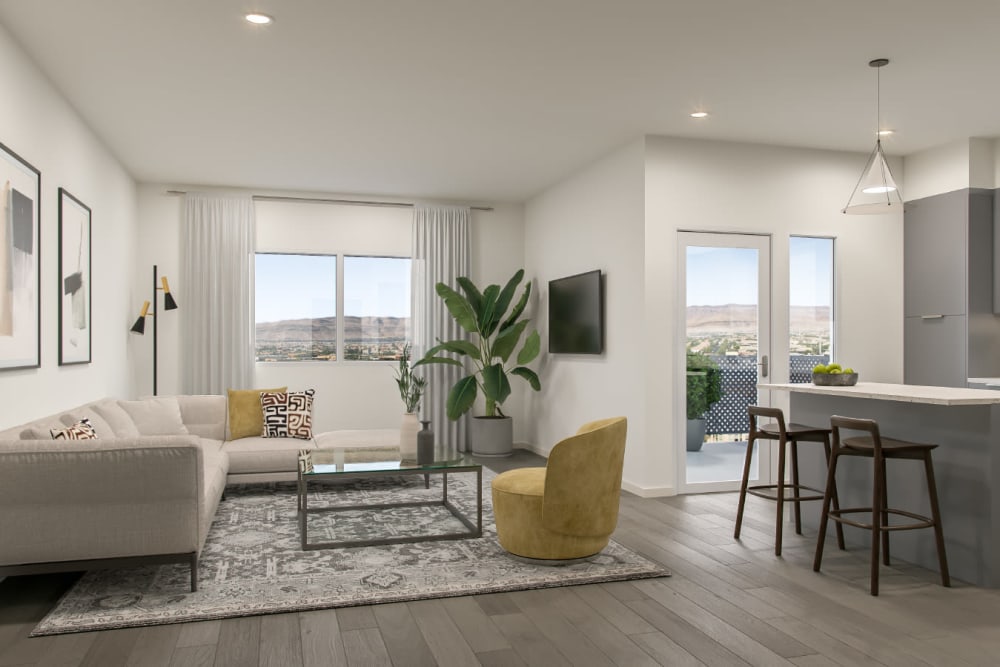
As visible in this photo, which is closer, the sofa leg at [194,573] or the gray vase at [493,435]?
the sofa leg at [194,573]

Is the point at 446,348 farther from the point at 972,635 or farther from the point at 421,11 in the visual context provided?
the point at 972,635

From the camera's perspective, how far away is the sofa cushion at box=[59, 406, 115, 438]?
4.02 metres

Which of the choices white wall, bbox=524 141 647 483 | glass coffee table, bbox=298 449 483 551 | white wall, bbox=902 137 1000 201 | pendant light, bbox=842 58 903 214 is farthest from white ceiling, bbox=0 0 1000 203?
glass coffee table, bbox=298 449 483 551

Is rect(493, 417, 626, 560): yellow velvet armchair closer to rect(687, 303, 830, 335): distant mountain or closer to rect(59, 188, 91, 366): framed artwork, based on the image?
rect(687, 303, 830, 335): distant mountain

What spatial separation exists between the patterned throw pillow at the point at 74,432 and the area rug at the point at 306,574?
658 mm

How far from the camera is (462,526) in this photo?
15.2 feet

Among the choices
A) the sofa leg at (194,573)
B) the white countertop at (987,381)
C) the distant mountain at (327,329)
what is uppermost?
the distant mountain at (327,329)

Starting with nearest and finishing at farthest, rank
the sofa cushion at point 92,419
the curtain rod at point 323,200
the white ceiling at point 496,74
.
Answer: the white ceiling at point 496,74, the sofa cushion at point 92,419, the curtain rod at point 323,200

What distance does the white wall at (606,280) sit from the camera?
225 inches

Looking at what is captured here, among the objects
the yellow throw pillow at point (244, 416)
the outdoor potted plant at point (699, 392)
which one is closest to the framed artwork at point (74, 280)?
the yellow throw pillow at point (244, 416)

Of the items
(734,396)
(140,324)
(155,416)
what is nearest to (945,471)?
(734,396)

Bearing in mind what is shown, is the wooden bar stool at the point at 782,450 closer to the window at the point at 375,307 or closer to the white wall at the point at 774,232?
the white wall at the point at 774,232

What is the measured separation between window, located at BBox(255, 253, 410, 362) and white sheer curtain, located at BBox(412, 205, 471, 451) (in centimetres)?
21

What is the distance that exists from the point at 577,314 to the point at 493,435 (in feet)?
5.52
